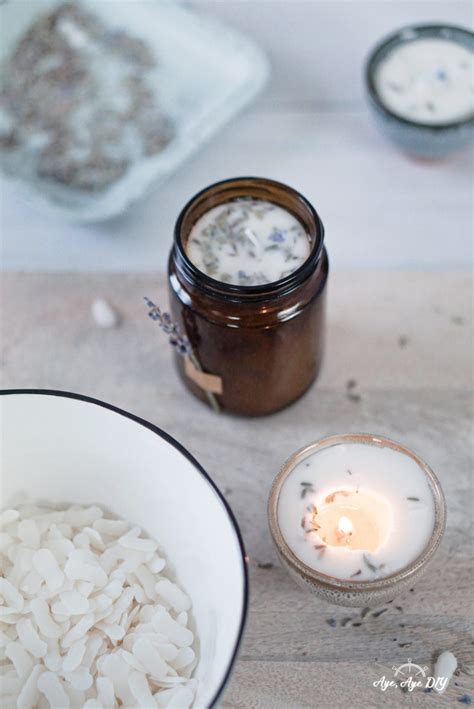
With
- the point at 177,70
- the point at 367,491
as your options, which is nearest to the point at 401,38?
the point at 177,70

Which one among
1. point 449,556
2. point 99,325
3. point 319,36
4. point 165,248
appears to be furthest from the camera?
point 319,36

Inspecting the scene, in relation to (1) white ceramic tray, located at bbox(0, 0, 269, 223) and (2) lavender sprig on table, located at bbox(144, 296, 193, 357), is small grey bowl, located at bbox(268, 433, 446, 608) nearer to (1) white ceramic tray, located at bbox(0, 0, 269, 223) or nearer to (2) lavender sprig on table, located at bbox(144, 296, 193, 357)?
(2) lavender sprig on table, located at bbox(144, 296, 193, 357)

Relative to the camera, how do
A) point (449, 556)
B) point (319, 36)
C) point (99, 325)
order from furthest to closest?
point (319, 36) < point (99, 325) < point (449, 556)

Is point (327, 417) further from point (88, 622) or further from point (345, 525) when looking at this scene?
point (88, 622)

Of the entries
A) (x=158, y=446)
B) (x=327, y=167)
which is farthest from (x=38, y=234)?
(x=158, y=446)

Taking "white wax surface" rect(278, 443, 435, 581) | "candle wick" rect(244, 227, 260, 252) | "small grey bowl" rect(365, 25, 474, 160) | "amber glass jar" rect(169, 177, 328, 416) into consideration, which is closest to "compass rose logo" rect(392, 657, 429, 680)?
"white wax surface" rect(278, 443, 435, 581)

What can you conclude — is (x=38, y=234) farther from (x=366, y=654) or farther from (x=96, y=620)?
(x=366, y=654)
